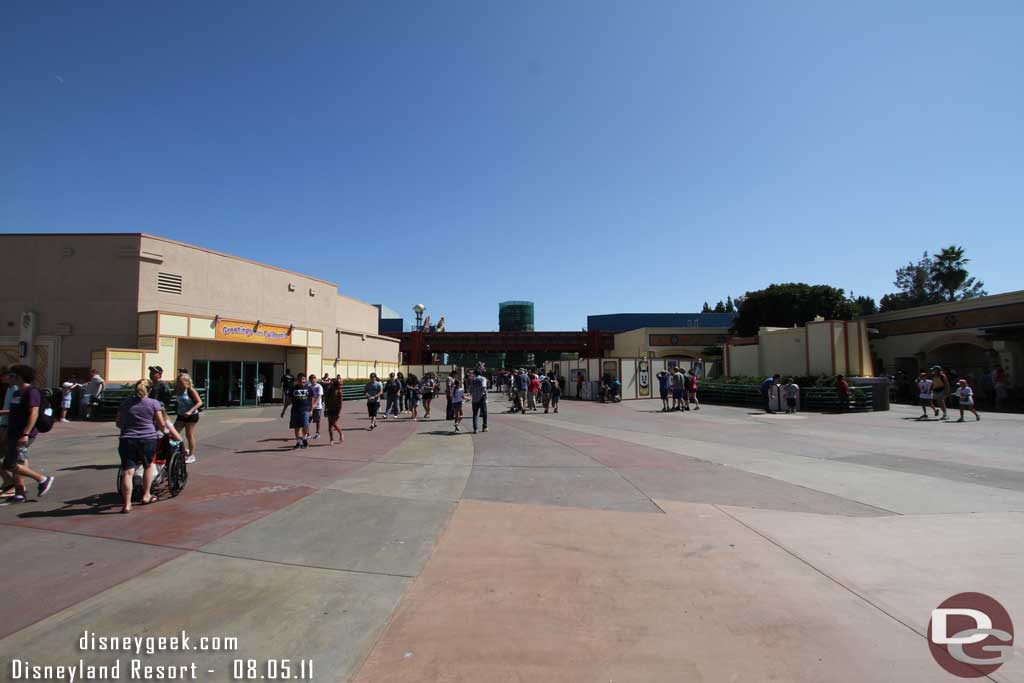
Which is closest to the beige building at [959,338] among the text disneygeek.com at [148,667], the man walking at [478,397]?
the man walking at [478,397]

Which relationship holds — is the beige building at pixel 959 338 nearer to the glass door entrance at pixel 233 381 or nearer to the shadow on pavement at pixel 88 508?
the shadow on pavement at pixel 88 508

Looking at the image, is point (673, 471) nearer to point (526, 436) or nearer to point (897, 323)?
point (526, 436)

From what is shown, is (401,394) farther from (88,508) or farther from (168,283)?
(88,508)

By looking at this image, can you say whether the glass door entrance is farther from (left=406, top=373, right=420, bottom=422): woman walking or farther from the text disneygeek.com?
the text disneygeek.com

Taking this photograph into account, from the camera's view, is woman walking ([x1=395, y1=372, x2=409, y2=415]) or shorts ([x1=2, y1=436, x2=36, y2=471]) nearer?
shorts ([x1=2, y1=436, x2=36, y2=471])

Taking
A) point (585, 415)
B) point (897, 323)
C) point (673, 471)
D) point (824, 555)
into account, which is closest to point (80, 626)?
point (824, 555)

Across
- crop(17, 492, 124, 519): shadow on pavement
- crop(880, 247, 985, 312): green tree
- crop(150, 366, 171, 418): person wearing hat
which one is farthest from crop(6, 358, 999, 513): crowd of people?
crop(880, 247, 985, 312): green tree

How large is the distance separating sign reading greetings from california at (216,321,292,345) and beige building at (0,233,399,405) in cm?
5

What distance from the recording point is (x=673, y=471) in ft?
28.0

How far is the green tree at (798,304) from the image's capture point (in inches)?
2072

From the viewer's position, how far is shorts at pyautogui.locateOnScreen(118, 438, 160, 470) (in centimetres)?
627
